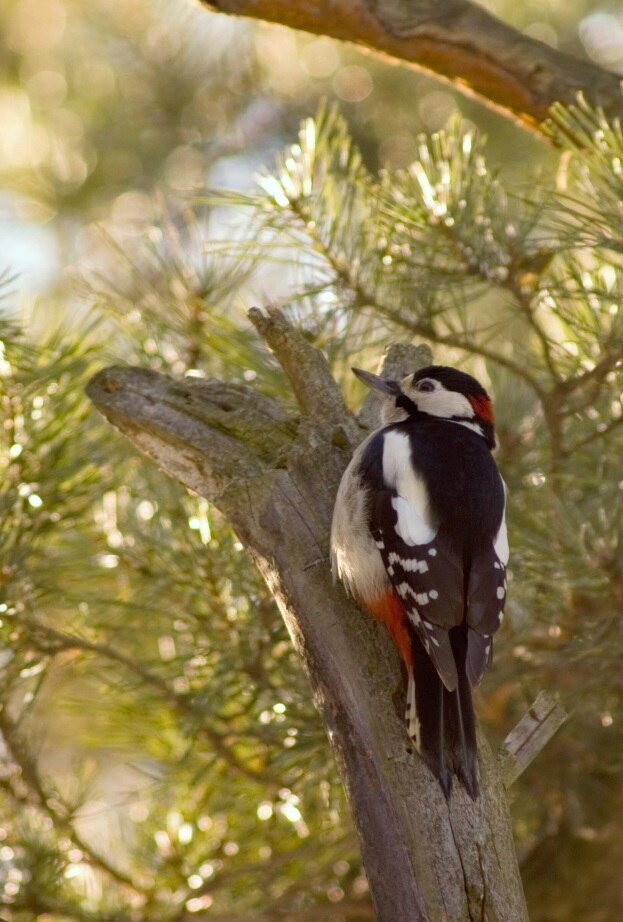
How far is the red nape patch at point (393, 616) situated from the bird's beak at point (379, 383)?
458 mm

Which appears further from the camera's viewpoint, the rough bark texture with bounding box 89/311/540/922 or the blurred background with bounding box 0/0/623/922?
the blurred background with bounding box 0/0/623/922

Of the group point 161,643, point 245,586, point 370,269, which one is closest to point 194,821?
point 161,643

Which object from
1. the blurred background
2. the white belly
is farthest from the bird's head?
the white belly

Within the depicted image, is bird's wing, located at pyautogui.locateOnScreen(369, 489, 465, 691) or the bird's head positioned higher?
the bird's head

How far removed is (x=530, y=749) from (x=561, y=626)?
0.46 m

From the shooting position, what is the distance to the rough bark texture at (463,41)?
1.85 m

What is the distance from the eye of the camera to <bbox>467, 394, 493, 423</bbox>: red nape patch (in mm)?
1991

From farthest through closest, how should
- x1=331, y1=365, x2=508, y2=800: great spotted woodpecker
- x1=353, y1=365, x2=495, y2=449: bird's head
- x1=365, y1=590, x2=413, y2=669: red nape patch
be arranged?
x1=353, y1=365, x2=495, y2=449: bird's head
x1=365, y1=590, x2=413, y2=669: red nape patch
x1=331, y1=365, x2=508, y2=800: great spotted woodpecker

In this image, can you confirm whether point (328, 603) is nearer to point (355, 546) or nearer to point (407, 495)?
point (355, 546)

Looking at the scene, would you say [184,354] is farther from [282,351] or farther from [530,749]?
[530,749]

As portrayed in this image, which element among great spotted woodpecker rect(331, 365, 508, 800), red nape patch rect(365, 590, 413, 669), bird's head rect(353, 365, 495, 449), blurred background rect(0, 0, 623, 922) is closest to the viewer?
great spotted woodpecker rect(331, 365, 508, 800)

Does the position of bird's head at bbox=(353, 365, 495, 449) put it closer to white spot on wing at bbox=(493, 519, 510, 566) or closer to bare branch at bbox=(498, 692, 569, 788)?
white spot on wing at bbox=(493, 519, 510, 566)

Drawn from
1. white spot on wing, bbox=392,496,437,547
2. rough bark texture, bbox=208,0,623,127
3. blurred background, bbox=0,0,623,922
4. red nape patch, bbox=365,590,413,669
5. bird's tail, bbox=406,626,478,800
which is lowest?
blurred background, bbox=0,0,623,922

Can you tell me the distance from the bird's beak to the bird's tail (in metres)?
0.56
